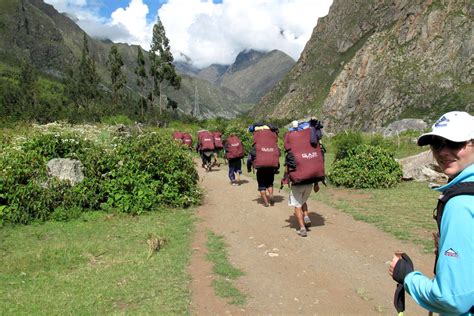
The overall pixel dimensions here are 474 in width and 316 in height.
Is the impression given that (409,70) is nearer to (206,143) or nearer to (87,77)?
(87,77)

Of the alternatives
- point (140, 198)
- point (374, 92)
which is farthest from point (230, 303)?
point (374, 92)

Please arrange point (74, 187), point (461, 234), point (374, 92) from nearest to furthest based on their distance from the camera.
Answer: point (461, 234)
point (74, 187)
point (374, 92)

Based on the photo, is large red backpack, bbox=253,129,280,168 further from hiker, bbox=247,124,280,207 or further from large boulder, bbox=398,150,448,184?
large boulder, bbox=398,150,448,184

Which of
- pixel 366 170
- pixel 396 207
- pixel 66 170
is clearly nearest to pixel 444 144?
pixel 396 207

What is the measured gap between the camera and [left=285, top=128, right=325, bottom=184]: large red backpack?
25.7 feet

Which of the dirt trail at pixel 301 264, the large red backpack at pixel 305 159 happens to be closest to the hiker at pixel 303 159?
the large red backpack at pixel 305 159

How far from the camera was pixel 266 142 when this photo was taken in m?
10.7

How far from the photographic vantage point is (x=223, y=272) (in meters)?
6.45

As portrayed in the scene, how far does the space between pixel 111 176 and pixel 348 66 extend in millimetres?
103927

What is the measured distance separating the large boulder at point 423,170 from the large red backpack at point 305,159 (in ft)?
22.7

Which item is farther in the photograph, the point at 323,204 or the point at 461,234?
the point at 323,204

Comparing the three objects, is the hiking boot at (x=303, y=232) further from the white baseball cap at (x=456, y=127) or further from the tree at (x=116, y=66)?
the tree at (x=116, y=66)

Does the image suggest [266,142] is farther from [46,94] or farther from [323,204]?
[46,94]

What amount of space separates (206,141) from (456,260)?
648 inches
